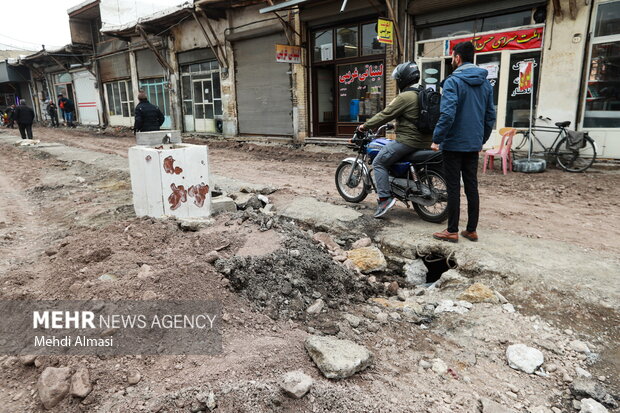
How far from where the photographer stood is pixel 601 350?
9.66ft

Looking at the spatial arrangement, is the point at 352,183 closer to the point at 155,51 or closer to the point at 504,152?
the point at 504,152

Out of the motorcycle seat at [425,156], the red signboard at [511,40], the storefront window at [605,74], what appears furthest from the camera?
the red signboard at [511,40]

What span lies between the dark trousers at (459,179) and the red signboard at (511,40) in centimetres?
673

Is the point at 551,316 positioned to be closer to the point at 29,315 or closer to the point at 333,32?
the point at 29,315

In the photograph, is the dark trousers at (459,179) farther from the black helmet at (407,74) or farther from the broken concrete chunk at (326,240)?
the broken concrete chunk at (326,240)

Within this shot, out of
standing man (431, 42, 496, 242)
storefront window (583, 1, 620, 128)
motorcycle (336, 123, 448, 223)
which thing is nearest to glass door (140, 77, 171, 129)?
motorcycle (336, 123, 448, 223)

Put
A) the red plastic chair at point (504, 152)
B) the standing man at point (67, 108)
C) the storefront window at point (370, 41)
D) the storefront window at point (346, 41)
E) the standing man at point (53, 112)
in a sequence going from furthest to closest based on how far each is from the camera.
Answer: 1. the standing man at point (53, 112)
2. the standing man at point (67, 108)
3. the storefront window at point (346, 41)
4. the storefront window at point (370, 41)
5. the red plastic chair at point (504, 152)

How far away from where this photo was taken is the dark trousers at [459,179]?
4.46 m

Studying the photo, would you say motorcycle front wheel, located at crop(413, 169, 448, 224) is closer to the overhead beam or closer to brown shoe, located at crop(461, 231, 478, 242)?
brown shoe, located at crop(461, 231, 478, 242)

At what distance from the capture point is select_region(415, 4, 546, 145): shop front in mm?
9555

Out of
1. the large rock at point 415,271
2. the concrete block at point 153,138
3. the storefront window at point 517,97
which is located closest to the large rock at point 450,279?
the large rock at point 415,271

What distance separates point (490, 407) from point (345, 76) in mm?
12326

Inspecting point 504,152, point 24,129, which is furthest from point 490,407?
point 24,129

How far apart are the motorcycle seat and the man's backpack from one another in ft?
1.05
